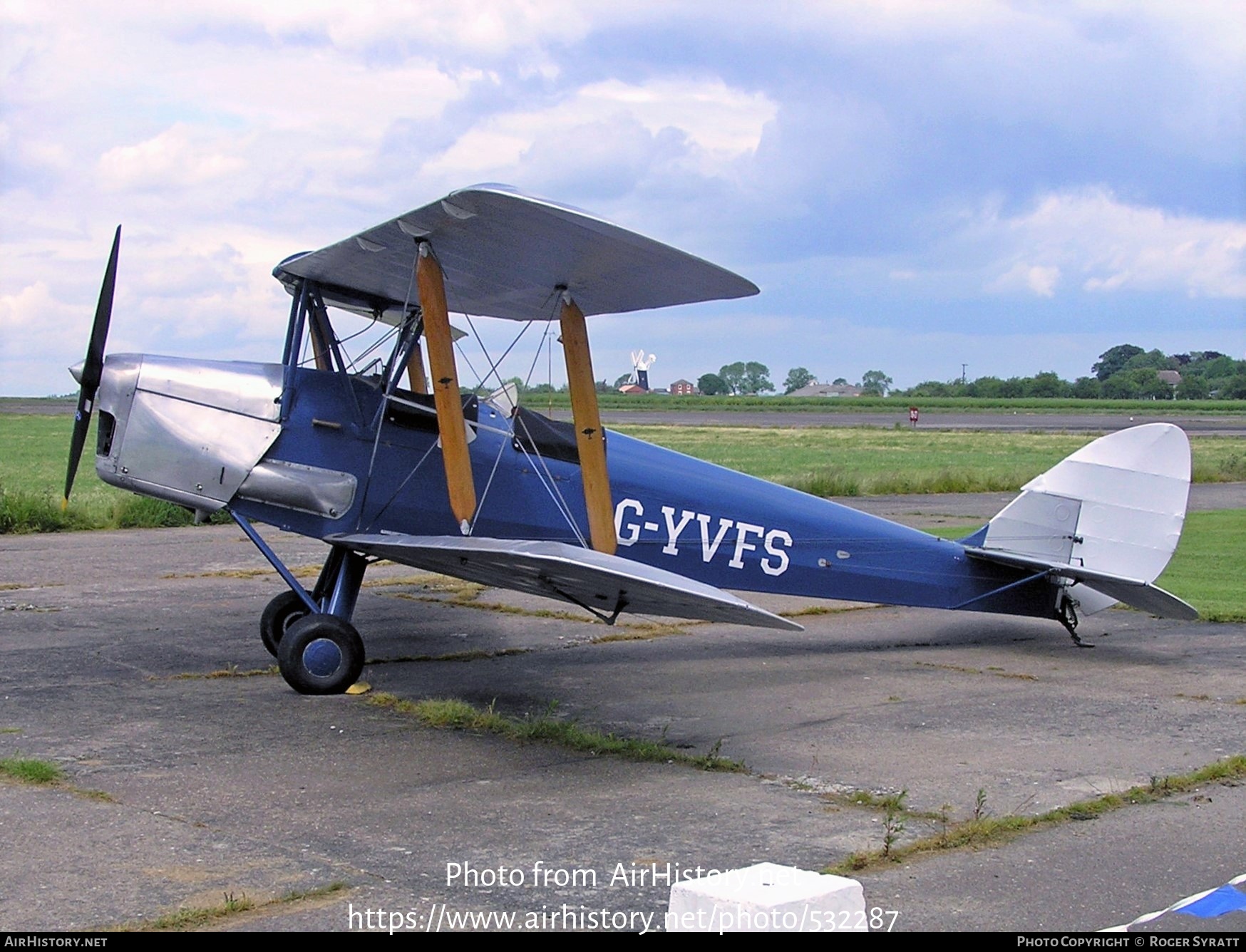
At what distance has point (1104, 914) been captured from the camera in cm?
432

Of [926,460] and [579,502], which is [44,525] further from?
[926,460]

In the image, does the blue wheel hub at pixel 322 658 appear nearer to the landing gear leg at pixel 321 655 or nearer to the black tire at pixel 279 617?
the landing gear leg at pixel 321 655

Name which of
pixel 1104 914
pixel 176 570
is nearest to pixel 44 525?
pixel 176 570

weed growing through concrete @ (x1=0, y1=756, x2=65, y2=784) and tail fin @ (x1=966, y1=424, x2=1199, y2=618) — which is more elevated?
tail fin @ (x1=966, y1=424, x2=1199, y2=618)

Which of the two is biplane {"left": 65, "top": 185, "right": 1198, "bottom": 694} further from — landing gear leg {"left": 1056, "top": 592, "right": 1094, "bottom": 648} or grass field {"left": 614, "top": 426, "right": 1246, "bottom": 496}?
grass field {"left": 614, "top": 426, "right": 1246, "bottom": 496}

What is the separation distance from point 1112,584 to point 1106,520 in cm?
57

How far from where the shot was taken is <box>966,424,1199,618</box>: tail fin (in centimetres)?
981

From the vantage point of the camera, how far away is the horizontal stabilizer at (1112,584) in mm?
9430

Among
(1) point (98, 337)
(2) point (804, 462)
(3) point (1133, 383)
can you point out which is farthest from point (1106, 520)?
(3) point (1133, 383)

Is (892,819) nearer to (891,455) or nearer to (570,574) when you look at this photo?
(570,574)

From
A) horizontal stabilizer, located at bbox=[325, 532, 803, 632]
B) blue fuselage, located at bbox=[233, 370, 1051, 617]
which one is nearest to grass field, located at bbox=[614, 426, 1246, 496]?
blue fuselage, located at bbox=[233, 370, 1051, 617]

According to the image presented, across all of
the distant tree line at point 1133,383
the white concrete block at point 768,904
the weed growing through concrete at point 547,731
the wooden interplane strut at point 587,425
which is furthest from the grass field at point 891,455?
the distant tree line at point 1133,383

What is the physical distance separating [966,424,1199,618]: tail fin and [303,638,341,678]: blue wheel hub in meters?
5.19

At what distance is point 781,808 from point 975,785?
1096 mm
